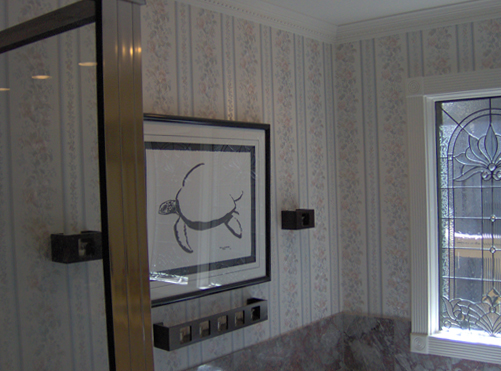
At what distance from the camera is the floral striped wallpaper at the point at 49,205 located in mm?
627

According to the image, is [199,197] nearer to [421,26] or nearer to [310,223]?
[310,223]

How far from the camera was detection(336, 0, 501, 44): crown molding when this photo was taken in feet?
8.57

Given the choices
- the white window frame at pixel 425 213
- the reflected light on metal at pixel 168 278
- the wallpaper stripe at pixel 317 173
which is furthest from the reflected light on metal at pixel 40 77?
the white window frame at pixel 425 213

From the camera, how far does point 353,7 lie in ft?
8.78

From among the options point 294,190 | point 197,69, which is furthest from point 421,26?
point 197,69

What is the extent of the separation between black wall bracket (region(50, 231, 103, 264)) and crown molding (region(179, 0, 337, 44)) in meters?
1.80

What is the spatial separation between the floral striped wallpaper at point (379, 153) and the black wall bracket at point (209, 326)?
0.93 m

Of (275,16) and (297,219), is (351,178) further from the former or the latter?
(275,16)

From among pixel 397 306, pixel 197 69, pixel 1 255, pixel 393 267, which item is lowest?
pixel 397 306

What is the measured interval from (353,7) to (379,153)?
34.9 inches

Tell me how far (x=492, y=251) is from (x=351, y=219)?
83 cm

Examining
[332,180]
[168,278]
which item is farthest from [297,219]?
[168,278]

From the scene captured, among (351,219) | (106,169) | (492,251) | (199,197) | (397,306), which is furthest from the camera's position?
(351,219)

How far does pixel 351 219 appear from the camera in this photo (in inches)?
122
